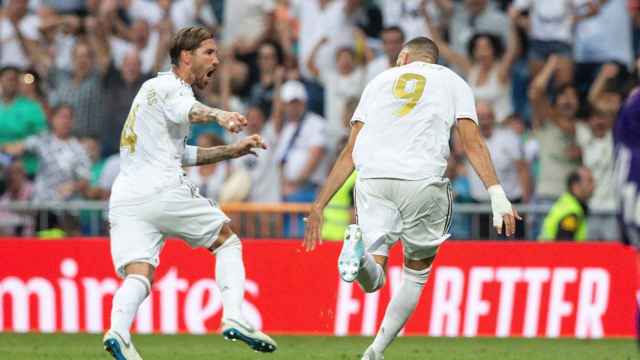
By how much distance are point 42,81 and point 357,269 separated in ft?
34.5

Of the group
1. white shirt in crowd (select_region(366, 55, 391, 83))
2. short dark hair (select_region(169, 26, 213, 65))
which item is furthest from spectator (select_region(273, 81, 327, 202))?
short dark hair (select_region(169, 26, 213, 65))

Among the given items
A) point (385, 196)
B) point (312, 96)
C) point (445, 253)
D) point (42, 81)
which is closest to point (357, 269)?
point (385, 196)

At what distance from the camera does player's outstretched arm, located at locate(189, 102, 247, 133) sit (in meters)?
9.76

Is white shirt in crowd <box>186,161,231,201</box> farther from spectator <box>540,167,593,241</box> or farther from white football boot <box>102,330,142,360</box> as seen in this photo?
white football boot <box>102,330,142,360</box>

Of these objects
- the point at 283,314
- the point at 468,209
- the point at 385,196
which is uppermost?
the point at 385,196

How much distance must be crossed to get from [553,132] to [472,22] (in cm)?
184

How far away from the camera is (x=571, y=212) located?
1720cm

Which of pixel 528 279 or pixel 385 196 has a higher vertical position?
pixel 385 196

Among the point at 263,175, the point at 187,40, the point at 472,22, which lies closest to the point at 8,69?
the point at 263,175

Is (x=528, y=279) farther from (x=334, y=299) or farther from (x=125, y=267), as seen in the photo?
(x=125, y=267)

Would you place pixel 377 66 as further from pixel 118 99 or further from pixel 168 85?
pixel 168 85

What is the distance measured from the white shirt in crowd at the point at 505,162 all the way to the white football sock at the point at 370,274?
7.25 meters

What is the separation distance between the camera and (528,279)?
16.8m

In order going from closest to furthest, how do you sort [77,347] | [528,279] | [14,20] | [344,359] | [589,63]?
[344,359]
[77,347]
[528,279]
[589,63]
[14,20]
